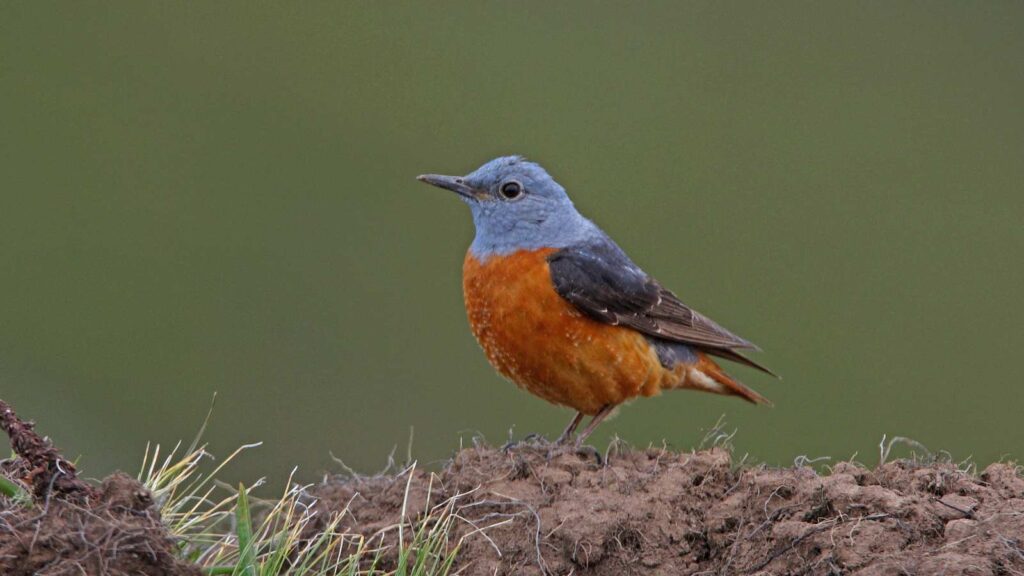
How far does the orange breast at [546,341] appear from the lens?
6281 mm

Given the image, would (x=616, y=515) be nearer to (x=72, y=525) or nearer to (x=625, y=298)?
(x=72, y=525)

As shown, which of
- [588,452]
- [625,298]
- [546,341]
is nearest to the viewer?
[588,452]

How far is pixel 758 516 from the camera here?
4496mm

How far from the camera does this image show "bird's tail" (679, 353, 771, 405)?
702cm

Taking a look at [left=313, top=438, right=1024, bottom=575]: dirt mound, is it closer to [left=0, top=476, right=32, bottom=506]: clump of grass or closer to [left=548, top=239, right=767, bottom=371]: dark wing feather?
[left=0, top=476, right=32, bottom=506]: clump of grass

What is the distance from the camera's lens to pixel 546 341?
627 centimetres

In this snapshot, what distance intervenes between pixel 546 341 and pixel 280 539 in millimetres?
2274

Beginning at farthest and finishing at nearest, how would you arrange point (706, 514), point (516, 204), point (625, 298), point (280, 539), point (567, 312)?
point (516, 204) < point (625, 298) < point (567, 312) < point (706, 514) < point (280, 539)

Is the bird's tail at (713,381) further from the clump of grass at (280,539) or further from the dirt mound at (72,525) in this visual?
the dirt mound at (72,525)

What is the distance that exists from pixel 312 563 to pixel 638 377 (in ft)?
8.57

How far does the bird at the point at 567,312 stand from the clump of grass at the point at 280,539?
1.43 meters

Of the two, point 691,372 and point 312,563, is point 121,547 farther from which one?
point 691,372

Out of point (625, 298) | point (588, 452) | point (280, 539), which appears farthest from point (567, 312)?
point (280, 539)

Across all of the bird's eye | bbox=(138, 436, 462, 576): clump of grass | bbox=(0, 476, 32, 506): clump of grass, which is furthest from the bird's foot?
bbox=(0, 476, 32, 506): clump of grass
